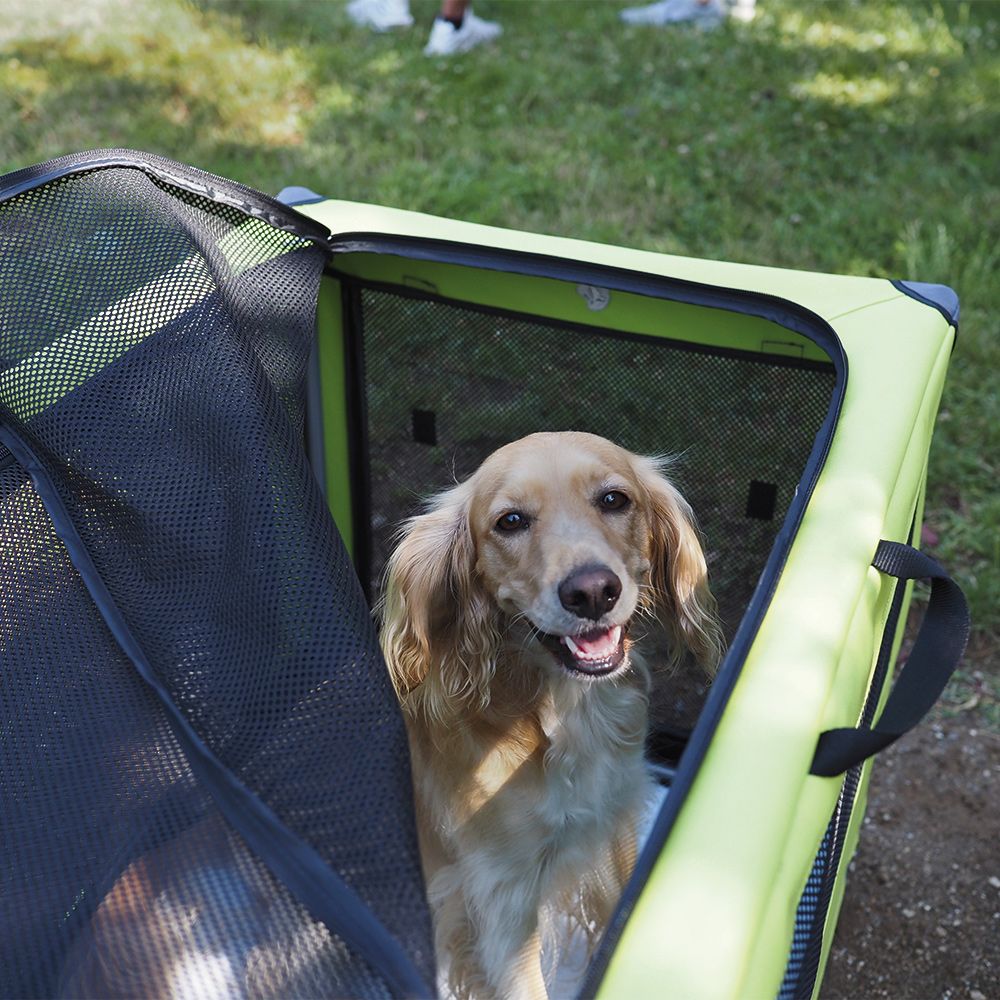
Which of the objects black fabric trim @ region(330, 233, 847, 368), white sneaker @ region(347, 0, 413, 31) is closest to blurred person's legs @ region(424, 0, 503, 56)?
white sneaker @ region(347, 0, 413, 31)

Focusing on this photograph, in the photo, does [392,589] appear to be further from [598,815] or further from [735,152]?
[735,152]

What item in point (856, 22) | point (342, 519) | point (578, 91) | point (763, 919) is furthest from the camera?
point (856, 22)

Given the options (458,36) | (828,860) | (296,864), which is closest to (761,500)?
(828,860)

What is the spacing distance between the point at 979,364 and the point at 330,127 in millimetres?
2991

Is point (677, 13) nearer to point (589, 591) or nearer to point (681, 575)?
point (681, 575)

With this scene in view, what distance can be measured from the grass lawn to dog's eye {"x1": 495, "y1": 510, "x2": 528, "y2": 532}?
1824 millimetres

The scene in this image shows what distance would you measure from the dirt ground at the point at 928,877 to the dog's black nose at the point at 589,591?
103 centimetres

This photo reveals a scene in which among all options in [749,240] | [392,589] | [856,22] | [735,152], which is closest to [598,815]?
[392,589]

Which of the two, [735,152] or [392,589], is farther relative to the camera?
[735,152]

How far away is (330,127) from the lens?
4.76m

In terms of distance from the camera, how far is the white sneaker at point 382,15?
556 cm

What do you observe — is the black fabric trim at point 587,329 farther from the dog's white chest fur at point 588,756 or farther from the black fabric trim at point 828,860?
the dog's white chest fur at point 588,756

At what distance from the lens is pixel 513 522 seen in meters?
1.85

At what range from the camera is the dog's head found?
1729mm
